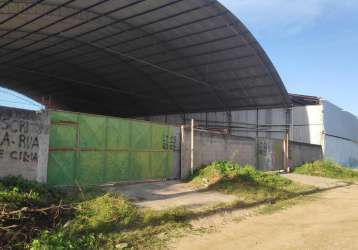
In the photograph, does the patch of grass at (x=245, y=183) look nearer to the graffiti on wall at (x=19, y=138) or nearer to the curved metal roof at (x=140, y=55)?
the graffiti on wall at (x=19, y=138)

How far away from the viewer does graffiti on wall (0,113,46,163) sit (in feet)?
38.8

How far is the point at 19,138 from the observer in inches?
482

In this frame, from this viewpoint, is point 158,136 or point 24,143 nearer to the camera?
point 24,143

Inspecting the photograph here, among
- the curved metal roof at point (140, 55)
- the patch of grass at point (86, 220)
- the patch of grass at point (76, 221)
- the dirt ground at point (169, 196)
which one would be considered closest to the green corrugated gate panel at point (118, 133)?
the dirt ground at point (169, 196)

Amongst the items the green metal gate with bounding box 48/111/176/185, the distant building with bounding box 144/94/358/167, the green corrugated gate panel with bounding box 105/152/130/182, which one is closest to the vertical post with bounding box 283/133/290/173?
the distant building with bounding box 144/94/358/167

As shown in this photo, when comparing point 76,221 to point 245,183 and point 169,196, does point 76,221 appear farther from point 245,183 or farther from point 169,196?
point 245,183

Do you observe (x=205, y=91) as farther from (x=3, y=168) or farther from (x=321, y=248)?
(x=321, y=248)

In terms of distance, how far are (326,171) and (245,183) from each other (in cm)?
1336

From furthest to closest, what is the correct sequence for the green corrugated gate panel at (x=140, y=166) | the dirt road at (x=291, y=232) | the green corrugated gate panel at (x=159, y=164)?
the green corrugated gate panel at (x=159, y=164)
the green corrugated gate panel at (x=140, y=166)
the dirt road at (x=291, y=232)

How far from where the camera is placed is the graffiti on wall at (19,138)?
11.8 metres

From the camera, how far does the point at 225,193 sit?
1620 cm

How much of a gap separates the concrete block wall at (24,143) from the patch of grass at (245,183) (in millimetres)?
7209

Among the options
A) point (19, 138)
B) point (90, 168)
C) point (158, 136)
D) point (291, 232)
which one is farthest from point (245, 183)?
point (19, 138)

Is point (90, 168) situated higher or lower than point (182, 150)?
lower
